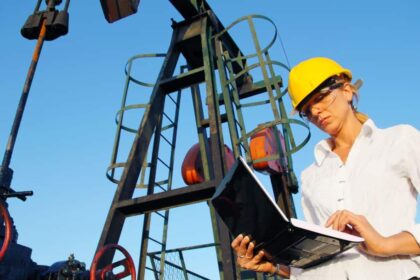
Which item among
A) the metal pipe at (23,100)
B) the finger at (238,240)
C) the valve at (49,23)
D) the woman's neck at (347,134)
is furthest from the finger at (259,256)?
the valve at (49,23)

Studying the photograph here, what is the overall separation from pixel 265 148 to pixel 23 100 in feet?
13.4

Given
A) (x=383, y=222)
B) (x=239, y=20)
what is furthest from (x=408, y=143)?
(x=239, y=20)

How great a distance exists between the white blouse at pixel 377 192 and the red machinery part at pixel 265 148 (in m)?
4.42

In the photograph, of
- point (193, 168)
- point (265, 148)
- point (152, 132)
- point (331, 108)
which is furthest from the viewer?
point (193, 168)

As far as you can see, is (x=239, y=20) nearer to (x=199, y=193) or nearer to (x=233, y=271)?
(x=199, y=193)

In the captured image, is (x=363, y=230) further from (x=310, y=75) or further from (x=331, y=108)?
(x=310, y=75)

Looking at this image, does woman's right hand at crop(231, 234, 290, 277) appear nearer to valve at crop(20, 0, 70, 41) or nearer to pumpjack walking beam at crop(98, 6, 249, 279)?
valve at crop(20, 0, 70, 41)

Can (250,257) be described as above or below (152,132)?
below

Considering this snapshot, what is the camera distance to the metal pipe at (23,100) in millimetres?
2982

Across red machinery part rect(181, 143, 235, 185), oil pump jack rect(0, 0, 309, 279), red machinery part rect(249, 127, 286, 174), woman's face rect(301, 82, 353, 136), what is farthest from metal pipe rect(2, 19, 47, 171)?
red machinery part rect(181, 143, 235, 185)

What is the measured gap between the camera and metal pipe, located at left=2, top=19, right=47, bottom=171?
298 cm

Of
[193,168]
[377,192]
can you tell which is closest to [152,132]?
[193,168]

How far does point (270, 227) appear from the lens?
1778 millimetres

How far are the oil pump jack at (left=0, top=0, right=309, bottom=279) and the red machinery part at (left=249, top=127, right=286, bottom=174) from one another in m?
0.02
